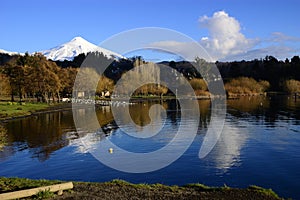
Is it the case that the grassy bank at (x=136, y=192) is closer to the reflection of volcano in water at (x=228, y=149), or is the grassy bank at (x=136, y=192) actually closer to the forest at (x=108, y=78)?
the reflection of volcano in water at (x=228, y=149)

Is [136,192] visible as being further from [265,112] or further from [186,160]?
[265,112]

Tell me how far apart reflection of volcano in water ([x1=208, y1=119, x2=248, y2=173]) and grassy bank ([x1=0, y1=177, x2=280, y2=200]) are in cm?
710

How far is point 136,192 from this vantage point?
1608cm

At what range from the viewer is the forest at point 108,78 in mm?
87000

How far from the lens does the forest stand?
87000 mm

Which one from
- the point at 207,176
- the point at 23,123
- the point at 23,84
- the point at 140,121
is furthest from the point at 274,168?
the point at 23,84

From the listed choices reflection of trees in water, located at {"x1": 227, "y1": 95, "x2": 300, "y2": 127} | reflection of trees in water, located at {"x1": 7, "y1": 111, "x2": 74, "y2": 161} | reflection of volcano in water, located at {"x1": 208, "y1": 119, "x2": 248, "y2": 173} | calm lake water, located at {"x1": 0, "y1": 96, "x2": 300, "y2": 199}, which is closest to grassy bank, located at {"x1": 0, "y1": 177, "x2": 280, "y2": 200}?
calm lake water, located at {"x1": 0, "y1": 96, "x2": 300, "y2": 199}

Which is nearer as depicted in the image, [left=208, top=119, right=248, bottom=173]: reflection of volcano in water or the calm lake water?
the calm lake water

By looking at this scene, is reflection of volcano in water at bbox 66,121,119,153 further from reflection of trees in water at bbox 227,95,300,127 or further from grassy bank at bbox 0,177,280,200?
reflection of trees in water at bbox 227,95,300,127

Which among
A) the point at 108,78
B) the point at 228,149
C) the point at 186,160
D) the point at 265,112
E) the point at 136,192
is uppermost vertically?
the point at 108,78

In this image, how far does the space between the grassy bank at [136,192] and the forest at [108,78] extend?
2880 inches

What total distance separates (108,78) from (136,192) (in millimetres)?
136252

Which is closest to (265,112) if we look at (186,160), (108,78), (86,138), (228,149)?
(228,149)

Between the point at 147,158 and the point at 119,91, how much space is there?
110m
